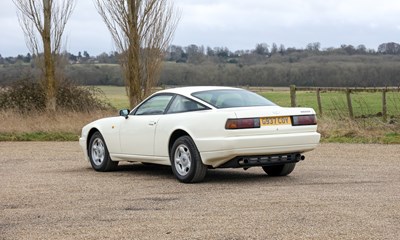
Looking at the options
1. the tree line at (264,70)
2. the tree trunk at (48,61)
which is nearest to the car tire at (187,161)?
the tree trunk at (48,61)

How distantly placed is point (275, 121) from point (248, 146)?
0.55 metres

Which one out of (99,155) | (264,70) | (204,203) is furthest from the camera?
(264,70)

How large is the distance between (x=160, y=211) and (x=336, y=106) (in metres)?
14.4

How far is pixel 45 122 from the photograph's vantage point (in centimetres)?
2234

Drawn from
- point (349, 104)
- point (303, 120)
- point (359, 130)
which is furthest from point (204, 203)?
point (349, 104)

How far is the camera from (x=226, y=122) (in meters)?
9.73

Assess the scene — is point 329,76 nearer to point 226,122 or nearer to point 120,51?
point 120,51

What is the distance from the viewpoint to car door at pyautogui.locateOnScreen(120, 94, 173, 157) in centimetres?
1103

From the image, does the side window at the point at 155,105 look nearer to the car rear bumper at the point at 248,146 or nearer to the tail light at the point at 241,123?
the car rear bumper at the point at 248,146

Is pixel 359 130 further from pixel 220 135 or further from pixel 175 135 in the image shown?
pixel 220 135

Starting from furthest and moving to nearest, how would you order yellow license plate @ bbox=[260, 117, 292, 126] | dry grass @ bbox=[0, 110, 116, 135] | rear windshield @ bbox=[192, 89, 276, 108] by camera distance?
dry grass @ bbox=[0, 110, 116, 135]
rear windshield @ bbox=[192, 89, 276, 108]
yellow license plate @ bbox=[260, 117, 292, 126]

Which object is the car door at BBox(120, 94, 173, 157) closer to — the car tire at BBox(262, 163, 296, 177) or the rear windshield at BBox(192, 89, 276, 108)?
the rear windshield at BBox(192, 89, 276, 108)

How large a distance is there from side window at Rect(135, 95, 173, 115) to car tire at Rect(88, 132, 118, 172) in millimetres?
956

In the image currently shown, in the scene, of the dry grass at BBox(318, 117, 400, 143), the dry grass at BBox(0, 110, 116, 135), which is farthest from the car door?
the dry grass at BBox(0, 110, 116, 135)
